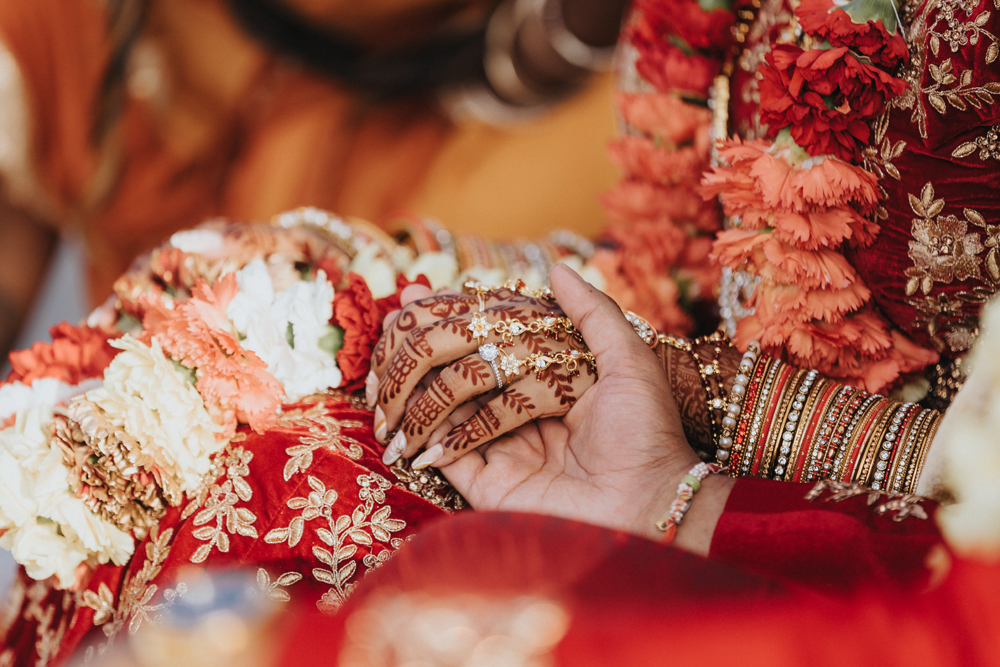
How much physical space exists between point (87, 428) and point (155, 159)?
1556 millimetres

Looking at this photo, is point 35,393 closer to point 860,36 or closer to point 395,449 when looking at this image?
point 395,449

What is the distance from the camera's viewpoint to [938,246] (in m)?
0.64

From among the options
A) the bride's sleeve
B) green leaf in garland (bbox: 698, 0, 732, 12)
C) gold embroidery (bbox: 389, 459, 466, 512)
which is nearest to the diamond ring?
gold embroidery (bbox: 389, 459, 466, 512)

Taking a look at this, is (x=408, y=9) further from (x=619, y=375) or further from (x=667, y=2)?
(x=619, y=375)

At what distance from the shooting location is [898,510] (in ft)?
1.50

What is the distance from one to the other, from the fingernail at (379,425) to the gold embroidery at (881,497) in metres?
0.37

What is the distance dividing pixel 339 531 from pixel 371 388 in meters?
0.15

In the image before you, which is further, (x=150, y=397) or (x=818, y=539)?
(x=150, y=397)

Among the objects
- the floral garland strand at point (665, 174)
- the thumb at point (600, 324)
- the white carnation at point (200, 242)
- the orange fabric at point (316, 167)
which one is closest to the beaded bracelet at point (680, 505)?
the thumb at point (600, 324)

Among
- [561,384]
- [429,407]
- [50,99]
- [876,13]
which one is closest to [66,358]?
[429,407]

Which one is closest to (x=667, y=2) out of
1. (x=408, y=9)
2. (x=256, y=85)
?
(x=408, y=9)

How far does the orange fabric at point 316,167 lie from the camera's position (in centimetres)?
187

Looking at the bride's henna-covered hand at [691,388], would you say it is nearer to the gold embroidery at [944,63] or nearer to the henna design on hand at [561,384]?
the henna design on hand at [561,384]

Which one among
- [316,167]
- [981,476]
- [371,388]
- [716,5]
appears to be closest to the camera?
[981,476]
